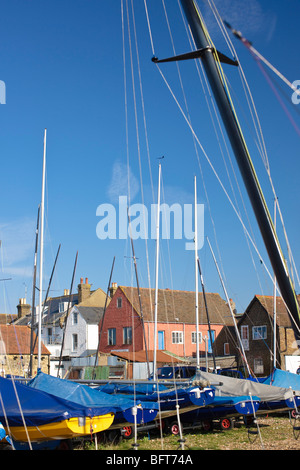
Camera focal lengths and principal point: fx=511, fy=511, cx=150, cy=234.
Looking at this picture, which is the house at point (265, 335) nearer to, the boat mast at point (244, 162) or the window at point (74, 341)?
the window at point (74, 341)

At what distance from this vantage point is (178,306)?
184 feet

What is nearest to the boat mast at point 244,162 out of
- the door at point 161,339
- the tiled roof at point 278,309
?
the tiled roof at point 278,309

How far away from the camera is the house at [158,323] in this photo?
51634mm

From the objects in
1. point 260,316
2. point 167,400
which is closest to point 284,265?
point 167,400

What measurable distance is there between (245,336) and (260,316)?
7.71 feet

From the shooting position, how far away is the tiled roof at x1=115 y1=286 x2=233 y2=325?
5300cm

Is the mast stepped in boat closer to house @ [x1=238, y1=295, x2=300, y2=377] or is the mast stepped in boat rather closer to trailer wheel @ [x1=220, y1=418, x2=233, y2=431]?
trailer wheel @ [x1=220, y1=418, x2=233, y2=431]

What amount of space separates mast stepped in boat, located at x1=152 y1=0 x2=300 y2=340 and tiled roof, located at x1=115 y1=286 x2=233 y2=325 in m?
42.7

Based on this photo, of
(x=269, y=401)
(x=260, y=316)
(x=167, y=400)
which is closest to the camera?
(x=167, y=400)

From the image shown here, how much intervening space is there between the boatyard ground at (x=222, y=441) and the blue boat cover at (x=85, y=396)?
962 millimetres

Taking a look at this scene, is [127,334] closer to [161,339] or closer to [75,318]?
[161,339]

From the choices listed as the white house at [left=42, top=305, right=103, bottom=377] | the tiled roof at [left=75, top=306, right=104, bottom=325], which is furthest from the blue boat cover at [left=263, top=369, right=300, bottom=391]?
the tiled roof at [left=75, top=306, right=104, bottom=325]
